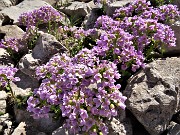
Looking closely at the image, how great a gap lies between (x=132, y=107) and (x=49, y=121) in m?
1.43

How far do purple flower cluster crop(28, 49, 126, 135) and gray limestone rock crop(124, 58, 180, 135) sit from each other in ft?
1.80

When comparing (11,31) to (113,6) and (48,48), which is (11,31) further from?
(113,6)

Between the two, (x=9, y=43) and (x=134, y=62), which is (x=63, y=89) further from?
(x=9, y=43)

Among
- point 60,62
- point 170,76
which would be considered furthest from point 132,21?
point 60,62

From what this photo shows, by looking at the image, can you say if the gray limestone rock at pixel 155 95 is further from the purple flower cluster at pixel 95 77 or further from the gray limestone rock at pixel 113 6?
the gray limestone rock at pixel 113 6

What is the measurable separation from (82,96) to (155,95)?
1.30m

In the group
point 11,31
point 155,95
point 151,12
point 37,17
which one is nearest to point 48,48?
point 37,17

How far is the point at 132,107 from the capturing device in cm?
511

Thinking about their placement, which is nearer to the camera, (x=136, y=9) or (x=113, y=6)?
(x=136, y=9)

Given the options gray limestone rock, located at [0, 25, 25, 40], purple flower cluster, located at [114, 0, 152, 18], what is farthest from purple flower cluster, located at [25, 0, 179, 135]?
gray limestone rock, located at [0, 25, 25, 40]

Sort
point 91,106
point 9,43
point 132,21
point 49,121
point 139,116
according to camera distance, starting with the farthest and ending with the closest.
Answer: point 9,43
point 132,21
point 49,121
point 139,116
point 91,106

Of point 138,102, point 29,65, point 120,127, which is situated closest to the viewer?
point 120,127

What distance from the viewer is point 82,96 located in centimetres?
461

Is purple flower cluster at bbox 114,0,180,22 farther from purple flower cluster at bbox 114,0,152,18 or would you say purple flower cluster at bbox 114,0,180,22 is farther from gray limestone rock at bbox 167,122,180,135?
gray limestone rock at bbox 167,122,180,135
